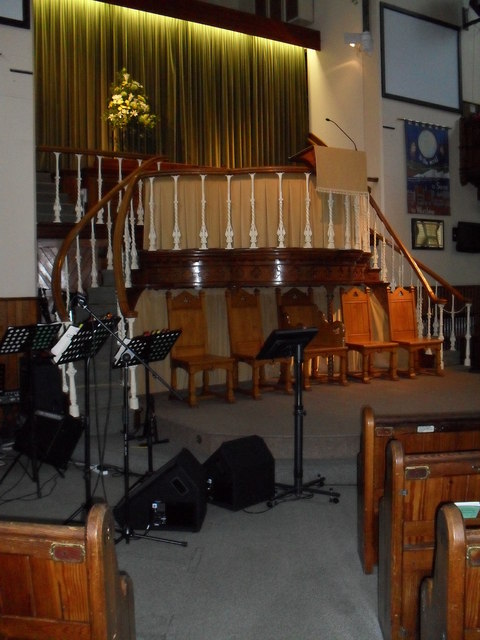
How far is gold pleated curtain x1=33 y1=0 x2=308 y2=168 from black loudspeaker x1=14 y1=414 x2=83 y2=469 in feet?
18.1

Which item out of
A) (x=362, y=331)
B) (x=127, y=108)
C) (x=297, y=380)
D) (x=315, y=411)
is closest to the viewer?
(x=297, y=380)

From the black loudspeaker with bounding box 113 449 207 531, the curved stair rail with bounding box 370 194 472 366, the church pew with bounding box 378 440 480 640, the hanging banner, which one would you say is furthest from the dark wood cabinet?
the church pew with bounding box 378 440 480 640

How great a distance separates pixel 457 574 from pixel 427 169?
28.0 feet

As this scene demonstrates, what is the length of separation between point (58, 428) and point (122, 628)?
3.06m

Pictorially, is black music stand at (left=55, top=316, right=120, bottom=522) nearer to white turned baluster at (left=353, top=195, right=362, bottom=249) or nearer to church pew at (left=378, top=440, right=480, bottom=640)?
church pew at (left=378, top=440, right=480, bottom=640)

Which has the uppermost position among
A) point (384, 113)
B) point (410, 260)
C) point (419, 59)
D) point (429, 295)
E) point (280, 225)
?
point (419, 59)

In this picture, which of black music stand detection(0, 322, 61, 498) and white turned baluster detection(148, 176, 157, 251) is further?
white turned baluster detection(148, 176, 157, 251)

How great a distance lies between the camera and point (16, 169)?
6.17 m

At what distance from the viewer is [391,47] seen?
9.02 meters

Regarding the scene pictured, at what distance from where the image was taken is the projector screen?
901 centimetres

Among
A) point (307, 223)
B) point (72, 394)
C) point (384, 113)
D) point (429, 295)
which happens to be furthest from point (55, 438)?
point (384, 113)

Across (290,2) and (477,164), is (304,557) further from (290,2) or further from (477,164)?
(290,2)

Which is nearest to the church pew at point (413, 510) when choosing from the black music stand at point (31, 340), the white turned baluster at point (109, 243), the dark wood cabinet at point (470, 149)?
the black music stand at point (31, 340)

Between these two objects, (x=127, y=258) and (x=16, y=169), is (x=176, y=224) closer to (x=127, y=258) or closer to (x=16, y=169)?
(x=127, y=258)
